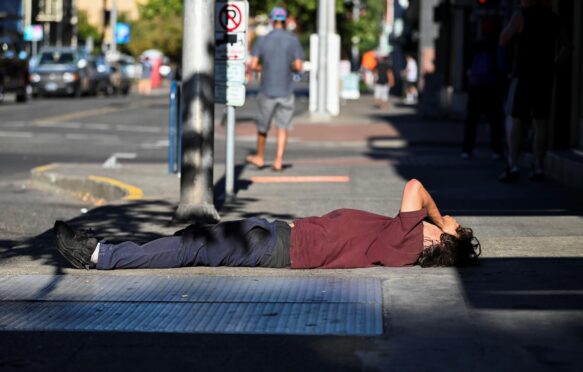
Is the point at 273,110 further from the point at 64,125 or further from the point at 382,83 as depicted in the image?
the point at 382,83

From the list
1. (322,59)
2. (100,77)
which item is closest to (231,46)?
(322,59)

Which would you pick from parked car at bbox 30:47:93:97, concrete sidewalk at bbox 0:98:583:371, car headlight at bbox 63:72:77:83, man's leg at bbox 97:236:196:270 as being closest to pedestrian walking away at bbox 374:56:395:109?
car headlight at bbox 63:72:77:83

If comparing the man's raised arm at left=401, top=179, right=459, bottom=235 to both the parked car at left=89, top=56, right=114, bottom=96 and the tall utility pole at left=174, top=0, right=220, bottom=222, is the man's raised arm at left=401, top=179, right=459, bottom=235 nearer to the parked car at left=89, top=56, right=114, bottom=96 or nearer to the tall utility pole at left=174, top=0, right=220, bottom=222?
the tall utility pole at left=174, top=0, right=220, bottom=222

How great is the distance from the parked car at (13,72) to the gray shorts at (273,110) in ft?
82.2

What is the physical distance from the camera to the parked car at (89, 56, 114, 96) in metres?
50.8

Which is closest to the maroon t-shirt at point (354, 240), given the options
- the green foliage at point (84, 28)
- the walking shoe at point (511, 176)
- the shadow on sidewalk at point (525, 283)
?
the shadow on sidewalk at point (525, 283)

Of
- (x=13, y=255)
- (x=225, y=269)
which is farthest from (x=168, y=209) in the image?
(x=225, y=269)

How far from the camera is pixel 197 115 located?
33.9 ft

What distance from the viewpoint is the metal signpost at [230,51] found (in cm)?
1166

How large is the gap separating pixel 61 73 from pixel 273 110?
32893 millimetres

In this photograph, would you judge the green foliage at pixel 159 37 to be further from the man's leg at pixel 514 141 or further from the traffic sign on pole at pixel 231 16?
the traffic sign on pole at pixel 231 16

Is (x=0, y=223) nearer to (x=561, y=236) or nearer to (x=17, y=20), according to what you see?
(x=561, y=236)

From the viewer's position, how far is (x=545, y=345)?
5746 mm

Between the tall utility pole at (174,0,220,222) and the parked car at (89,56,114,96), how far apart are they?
40.5 metres
